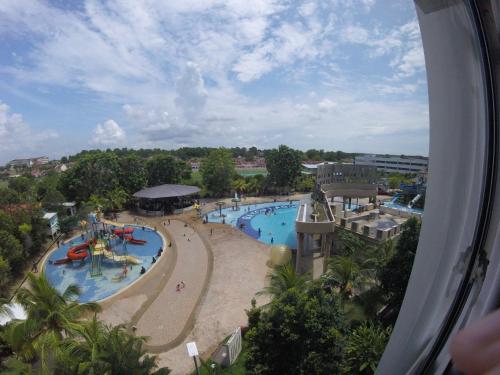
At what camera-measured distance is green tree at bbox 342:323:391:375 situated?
7281 mm

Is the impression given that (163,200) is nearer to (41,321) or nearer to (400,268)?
(41,321)

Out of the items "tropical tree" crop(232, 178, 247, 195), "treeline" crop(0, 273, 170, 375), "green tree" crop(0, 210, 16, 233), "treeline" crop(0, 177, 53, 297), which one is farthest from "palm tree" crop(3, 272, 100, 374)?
"tropical tree" crop(232, 178, 247, 195)

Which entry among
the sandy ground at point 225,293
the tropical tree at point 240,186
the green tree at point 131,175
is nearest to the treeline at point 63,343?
the sandy ground at point 225,293

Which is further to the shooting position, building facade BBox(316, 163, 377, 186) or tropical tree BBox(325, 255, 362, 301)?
building facade BBox(316, 163, 377, 186)

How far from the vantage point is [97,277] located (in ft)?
61.7

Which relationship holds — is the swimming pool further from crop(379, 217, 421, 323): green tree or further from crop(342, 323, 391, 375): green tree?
crop(342, 323, 391, 375): green tree

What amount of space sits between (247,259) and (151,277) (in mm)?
6409

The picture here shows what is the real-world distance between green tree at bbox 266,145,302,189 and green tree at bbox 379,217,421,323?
32.2 meters

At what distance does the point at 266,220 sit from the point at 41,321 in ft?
82.2

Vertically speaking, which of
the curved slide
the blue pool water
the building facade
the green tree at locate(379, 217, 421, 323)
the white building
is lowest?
the blue pool water

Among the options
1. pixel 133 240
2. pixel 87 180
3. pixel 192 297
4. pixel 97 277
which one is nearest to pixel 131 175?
pixel 87 180

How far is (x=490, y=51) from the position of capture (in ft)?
5.72

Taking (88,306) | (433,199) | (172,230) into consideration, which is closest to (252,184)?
(172,230)

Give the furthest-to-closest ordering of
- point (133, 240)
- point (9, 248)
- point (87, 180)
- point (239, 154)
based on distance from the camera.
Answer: point (239, 154), point (87, 180), point (133, 240), point (9, 248)
